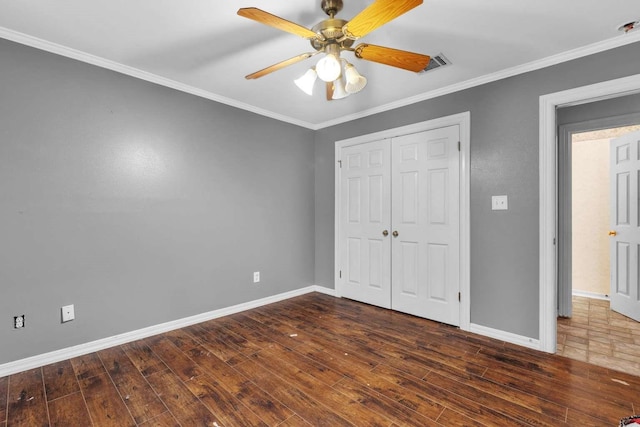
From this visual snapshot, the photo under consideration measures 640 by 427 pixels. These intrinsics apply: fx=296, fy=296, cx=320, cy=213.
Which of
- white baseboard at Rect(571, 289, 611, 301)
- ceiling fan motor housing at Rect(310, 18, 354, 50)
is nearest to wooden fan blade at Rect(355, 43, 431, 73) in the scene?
ceiling fan motor housing at Rect(310, 18, 354, 50)

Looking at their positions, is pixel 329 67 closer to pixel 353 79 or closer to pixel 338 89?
pixel 353 79

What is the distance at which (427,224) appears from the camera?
3.24m

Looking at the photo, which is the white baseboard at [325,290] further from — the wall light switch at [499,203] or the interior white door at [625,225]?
the interior white door at [625,225]

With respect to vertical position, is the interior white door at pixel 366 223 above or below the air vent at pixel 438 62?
below

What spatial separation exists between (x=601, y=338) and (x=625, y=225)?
1.47m

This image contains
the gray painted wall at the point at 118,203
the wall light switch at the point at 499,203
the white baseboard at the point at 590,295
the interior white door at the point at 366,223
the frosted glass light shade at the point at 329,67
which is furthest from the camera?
the white baseboard at the point at 590,295

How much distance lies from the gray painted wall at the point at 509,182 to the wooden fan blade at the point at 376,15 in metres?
1.80

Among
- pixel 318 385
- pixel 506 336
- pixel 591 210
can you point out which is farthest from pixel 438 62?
pixel 591 210

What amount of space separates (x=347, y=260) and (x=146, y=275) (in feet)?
7.71

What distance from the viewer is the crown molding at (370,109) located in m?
2.18

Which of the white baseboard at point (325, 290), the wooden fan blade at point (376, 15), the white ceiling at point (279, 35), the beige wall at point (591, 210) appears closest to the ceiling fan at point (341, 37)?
the wooden fan blade at point (376, 15)

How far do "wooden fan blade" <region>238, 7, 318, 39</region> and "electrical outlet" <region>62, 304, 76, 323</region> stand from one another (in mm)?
2566

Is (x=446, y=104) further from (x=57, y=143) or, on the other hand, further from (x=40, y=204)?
(x=40, y=204)

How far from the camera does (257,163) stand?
370 cm
